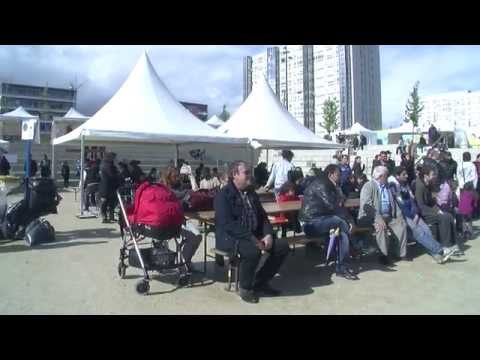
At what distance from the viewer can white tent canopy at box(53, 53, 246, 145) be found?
10266 millimetres

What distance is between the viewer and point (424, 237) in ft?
20.8

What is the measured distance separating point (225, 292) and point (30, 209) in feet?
Answer: 15.1

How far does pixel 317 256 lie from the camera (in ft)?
21.8

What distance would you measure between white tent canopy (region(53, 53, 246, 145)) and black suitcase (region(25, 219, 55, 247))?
296cm

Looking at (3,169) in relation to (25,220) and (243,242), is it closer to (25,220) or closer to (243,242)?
(25,220)

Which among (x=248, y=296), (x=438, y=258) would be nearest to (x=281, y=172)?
(x=438, y=258)

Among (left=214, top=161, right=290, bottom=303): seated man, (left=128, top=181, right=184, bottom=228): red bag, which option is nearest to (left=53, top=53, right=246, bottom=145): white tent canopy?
(left=128, top=181, right=184, bottom=228): red bag

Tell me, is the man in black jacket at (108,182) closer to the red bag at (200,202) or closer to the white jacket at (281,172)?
the white jacket at (281,172)

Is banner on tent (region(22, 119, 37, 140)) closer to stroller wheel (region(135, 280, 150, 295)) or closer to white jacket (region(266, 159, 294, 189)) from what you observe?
white jacket (region(266, 159, 294, 189))

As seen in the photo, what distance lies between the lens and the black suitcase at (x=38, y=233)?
7.38 m

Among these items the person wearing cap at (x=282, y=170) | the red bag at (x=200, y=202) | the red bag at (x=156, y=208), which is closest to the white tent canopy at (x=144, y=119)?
the person wearing cap at (x=282, y=170)

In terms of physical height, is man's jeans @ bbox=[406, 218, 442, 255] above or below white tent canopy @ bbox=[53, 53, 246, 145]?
below

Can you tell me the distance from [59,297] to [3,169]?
17560 millimetres

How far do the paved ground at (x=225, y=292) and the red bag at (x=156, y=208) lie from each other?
0.78m
